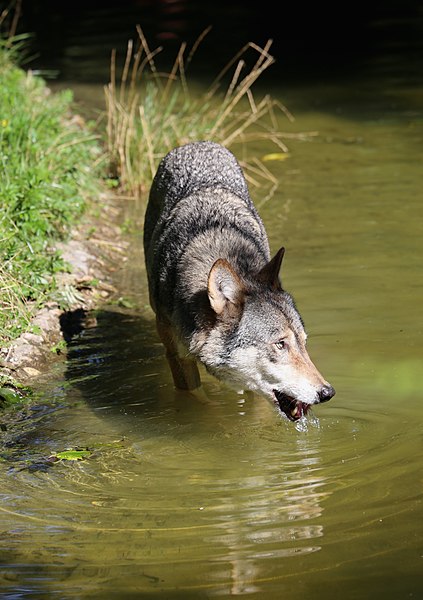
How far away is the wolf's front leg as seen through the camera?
704 cm

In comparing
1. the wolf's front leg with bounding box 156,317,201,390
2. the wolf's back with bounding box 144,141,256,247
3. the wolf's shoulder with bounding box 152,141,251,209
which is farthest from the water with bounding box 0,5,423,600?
the wolf's shoulder with bounding box 152,141,251,209

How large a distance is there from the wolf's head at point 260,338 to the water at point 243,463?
0.35 meters

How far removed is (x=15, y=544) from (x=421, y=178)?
24.1 feet

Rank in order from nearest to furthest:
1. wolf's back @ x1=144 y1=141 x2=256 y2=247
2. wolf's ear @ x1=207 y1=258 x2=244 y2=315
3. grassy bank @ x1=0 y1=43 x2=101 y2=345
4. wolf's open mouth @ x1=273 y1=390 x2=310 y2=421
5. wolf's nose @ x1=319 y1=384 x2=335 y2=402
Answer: wolf's nose @ x1=319 y1=384 x2=335 y2=402, wolf's ear @ x1=207 y1=258 x2=244 y2=315, wolf's open mouth @ x1=273 y1=390 x2=310 y2=421, wolf's back @ x1=144 y1=141 x2=256 y2=247, grassy bank @ x1=0 y1=43 x2=101 y2=345

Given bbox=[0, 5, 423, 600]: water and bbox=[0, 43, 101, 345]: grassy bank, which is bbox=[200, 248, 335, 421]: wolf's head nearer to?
bbox=[0, 5, 423, 600]: water

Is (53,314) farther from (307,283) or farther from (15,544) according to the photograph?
(15,544)

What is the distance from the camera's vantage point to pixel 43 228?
8711mm

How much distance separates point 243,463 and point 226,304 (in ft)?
3.33

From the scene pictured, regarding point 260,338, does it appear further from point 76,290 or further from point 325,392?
point 76,290

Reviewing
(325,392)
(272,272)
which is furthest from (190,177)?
(325,392)

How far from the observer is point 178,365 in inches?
280

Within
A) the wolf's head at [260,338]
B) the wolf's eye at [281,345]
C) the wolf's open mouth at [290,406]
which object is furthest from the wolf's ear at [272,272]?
the wolf's open mouth at [290,406]

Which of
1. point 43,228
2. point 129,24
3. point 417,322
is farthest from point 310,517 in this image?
point 129,24

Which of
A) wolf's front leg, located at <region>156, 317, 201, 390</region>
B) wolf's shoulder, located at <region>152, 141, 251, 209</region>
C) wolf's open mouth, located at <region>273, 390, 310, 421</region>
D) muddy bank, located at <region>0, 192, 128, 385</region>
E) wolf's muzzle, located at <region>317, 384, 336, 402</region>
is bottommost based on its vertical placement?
muddy bank, located at <region>0, 192, 128, 385</region>
